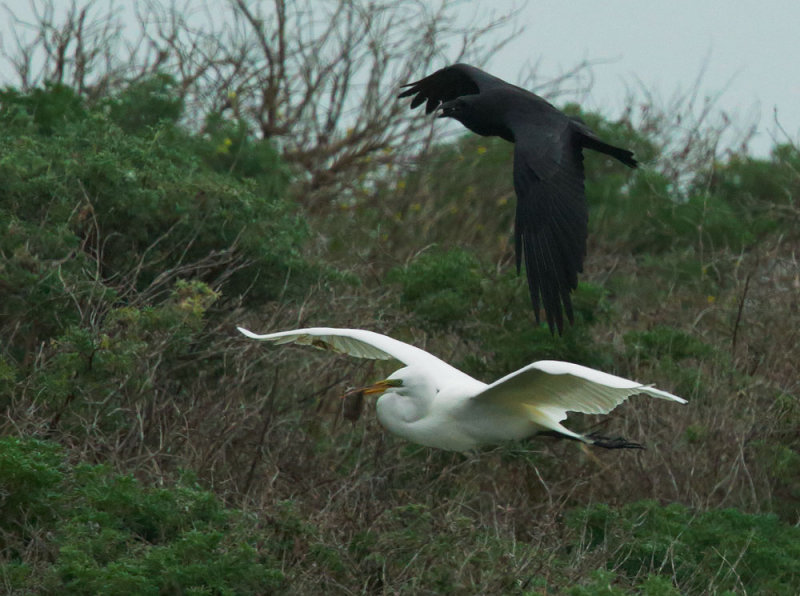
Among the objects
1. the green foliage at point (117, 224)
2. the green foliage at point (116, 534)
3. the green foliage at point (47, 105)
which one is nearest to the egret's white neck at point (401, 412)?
the green foliage at point (116, 534)

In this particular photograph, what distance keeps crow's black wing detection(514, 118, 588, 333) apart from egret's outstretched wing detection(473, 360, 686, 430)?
0.80ft

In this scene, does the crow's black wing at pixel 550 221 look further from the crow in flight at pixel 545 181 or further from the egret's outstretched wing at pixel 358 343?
the egret's outstretched wing at pixel 358 343

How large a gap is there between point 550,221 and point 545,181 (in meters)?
0.18

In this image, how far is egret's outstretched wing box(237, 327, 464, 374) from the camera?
23.0ft

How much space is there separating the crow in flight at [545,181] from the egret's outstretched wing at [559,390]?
8.4 inches

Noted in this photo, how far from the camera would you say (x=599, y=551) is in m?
6.47

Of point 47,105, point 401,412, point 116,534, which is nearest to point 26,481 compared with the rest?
point 116,534

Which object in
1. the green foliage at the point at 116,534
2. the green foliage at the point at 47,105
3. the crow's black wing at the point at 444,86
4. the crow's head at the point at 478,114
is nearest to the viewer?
the green foliage at the point at 116,534

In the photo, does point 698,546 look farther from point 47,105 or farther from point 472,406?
point 47,105

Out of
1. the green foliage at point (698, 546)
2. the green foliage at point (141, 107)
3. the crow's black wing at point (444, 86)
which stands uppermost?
the crow's black wing at point (444, 86)

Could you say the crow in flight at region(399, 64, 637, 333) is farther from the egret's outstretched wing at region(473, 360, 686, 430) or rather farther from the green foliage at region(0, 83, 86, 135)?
the green foliage at region(0, 83, 86, 135)

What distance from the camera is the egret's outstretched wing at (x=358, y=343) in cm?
702

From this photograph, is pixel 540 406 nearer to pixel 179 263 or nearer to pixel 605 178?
pixel 179 263

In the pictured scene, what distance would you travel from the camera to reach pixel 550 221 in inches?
266
